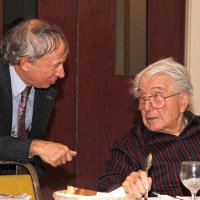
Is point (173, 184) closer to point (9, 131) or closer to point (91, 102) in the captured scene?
point (9, 131)

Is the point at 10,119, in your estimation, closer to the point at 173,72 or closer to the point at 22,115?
the point at 22,115

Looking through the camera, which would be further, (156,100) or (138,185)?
(156,100)

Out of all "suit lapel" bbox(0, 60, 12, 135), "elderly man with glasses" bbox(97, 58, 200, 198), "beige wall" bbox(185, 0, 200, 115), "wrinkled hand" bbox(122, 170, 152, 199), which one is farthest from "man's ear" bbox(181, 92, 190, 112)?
"beige wall" bbox(185, 0, 200, 115)

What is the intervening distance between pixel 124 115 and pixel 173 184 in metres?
1.62

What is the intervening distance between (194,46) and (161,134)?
1.58 meters

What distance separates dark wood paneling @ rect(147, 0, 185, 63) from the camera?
4164 mm

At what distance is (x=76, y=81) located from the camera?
4.03 m

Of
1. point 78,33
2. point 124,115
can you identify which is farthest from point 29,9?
point 124,115

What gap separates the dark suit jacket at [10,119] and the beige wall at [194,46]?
61.8 inches

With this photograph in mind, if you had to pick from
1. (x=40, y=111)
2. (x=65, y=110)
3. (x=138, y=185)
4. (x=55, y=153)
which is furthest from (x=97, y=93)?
(x=138, y=185)

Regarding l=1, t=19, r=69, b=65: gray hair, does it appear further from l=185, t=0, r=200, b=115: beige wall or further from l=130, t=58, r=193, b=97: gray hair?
l=185, t=0, r=200, b=115: beige wall

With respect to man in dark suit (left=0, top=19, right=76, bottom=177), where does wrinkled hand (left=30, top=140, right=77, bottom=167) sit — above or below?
below

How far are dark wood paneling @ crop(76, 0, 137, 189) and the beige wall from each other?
0.53 meters

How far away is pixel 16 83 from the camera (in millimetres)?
2740
